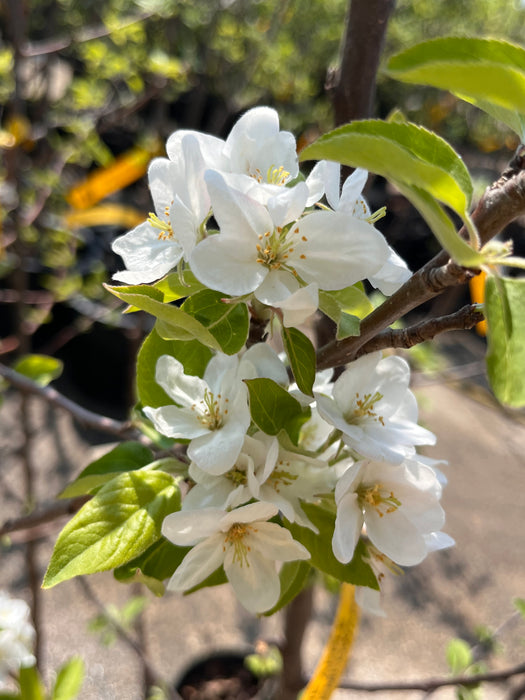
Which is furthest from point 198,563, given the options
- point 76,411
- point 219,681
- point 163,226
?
point 219,681

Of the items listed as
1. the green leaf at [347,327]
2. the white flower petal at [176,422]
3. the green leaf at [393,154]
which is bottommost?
the white flower petal at [176,422]

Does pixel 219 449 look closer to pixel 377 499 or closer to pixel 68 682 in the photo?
pixel 377 499

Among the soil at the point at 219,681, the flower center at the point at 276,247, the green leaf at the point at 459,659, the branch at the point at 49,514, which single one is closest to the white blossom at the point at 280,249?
the flower center at the point at 276,247

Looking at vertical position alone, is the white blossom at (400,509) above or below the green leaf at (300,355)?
below

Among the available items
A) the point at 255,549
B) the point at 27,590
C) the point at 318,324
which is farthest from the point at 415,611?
the point at 255,549

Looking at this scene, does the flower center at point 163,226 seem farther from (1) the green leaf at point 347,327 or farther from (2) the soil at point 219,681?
(2) the soil at point 219,681

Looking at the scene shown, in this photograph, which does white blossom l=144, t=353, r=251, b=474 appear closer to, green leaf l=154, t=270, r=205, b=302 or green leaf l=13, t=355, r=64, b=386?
green leaf l=154, t=270, r=205, b=302

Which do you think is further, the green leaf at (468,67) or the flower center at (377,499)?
the flower center at (377,499)
